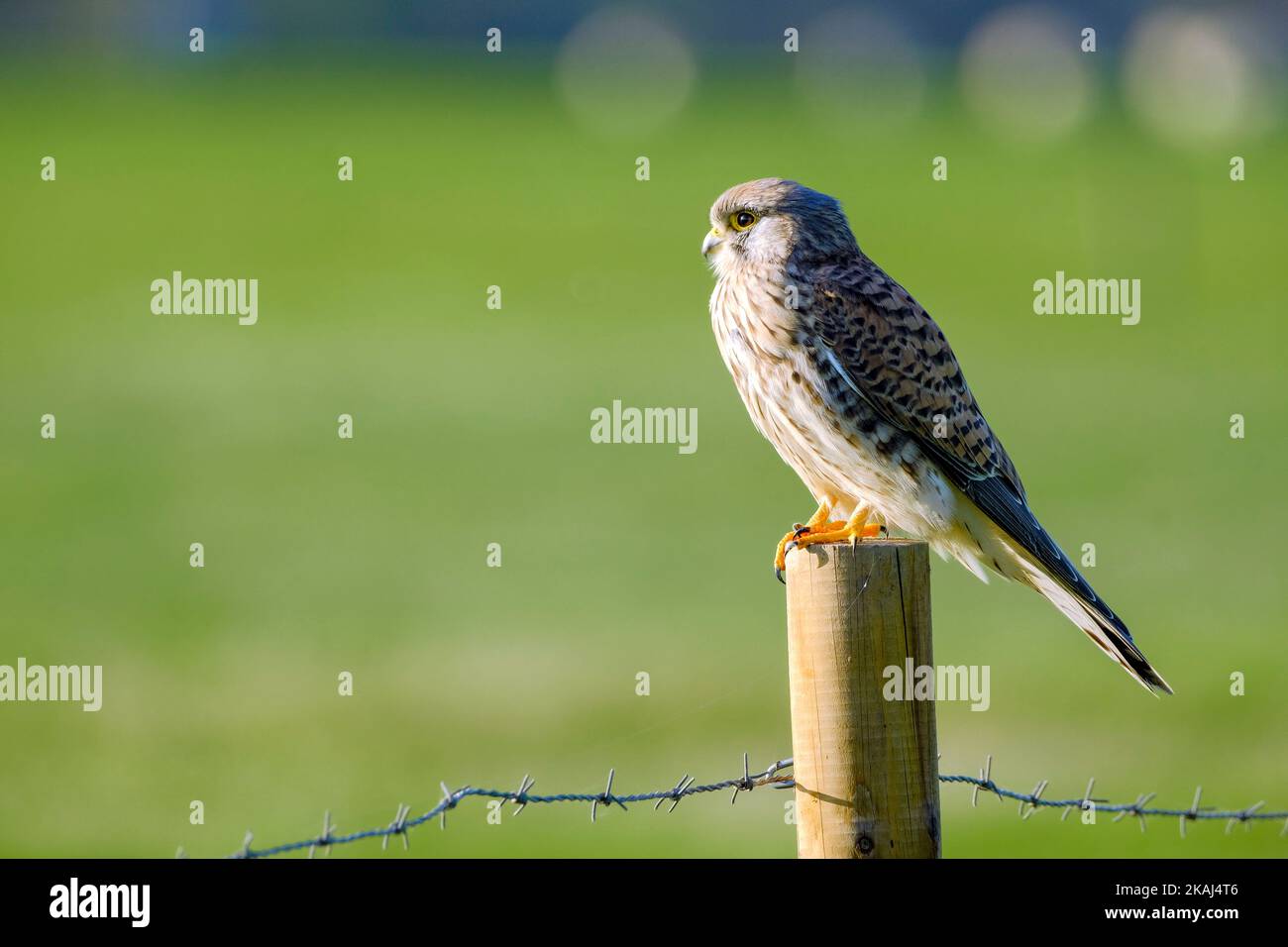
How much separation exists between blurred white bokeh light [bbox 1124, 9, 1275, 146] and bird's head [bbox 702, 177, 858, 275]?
149 feet

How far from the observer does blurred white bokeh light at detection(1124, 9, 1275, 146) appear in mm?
48875

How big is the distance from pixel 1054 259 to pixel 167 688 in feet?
114

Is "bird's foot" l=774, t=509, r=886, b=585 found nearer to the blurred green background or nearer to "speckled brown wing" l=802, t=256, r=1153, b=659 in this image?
"speckled brown wing" l=802, t=256, r=1153, b=659

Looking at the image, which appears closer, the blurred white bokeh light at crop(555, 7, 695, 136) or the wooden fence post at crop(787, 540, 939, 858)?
the wooden fence post at crop(787, 540, 939, 858)

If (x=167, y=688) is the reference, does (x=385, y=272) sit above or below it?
above

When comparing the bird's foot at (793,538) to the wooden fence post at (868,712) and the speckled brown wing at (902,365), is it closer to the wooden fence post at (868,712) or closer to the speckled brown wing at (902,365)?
the speckled brown wing at (902,365)

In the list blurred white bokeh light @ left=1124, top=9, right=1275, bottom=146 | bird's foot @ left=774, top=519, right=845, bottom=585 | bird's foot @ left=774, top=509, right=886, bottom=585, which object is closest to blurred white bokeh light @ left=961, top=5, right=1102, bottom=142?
blurred white bokeh light @ left=1124, top=9, right=1275, bottom=146

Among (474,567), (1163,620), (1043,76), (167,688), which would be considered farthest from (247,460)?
(1043,76)

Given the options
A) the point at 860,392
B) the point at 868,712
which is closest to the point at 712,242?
the point at 860,392

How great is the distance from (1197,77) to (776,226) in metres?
48.1

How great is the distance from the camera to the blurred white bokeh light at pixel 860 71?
180ft

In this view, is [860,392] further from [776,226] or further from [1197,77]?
[1197,77]

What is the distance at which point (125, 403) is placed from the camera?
3294cm
